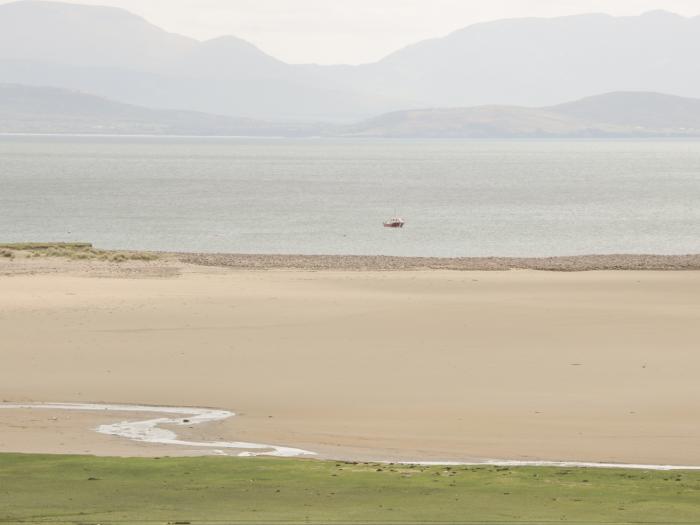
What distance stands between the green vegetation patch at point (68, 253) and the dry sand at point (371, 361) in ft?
12.5

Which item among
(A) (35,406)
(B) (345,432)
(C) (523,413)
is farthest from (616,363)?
(A) (35,406)

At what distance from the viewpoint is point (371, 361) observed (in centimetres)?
2545

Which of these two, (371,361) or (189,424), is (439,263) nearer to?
(371,361)

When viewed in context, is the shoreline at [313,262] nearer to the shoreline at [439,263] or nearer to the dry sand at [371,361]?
the shoreline at [439,263]

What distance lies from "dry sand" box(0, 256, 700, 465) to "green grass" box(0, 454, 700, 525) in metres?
2.41

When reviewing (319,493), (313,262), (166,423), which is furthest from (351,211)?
(319,493)

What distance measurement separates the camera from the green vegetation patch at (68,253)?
42812 mm

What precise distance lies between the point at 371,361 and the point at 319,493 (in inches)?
481

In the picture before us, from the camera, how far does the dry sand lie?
18.8m

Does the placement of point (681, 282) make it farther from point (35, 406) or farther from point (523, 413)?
point (35, 406)

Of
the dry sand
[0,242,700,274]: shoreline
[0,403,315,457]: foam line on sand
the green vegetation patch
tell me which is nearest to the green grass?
[0,403,315,457]: foam line on sand

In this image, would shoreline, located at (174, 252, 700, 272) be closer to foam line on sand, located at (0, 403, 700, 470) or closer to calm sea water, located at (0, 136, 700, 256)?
calm sea water, located at (0, 136, 700, 256)

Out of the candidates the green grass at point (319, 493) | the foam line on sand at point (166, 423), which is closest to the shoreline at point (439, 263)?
the foam line on sand at point (166, 423)

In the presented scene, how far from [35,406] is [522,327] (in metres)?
12.2
